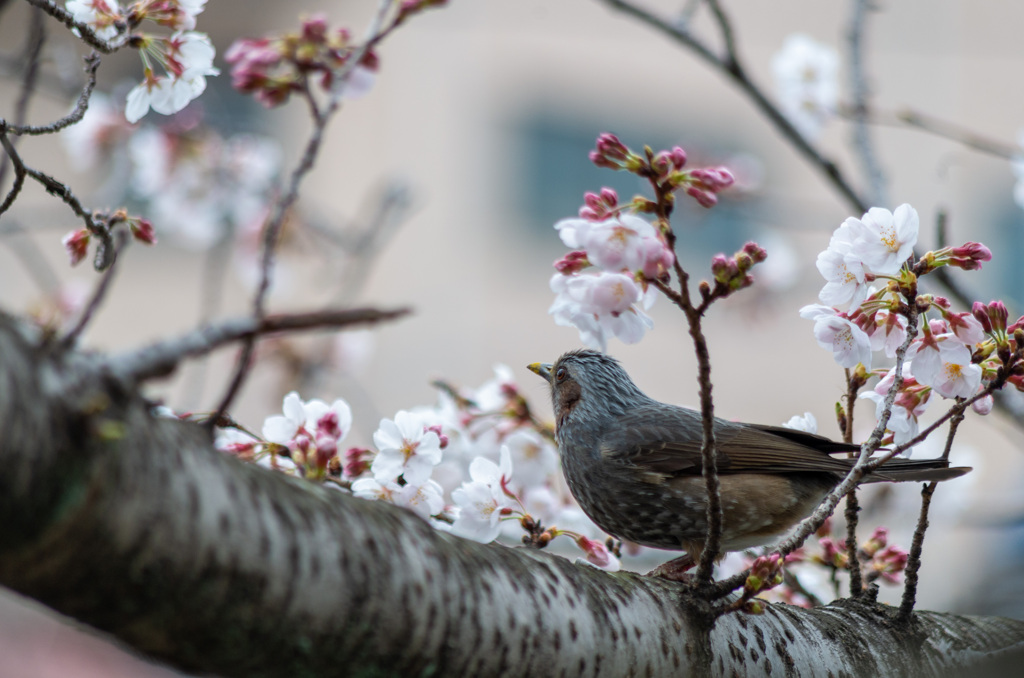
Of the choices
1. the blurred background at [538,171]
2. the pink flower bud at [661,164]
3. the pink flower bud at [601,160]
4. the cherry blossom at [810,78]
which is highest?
the blurred background at [538,171]

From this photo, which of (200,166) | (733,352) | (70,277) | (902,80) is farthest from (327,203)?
(902,80)

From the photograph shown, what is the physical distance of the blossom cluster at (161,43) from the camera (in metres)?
1.95

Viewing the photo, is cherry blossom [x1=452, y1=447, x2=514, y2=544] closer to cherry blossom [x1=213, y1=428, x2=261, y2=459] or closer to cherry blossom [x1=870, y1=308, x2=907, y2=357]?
cherry blossom [x1=213, y1=428, x2=261, y2=459]

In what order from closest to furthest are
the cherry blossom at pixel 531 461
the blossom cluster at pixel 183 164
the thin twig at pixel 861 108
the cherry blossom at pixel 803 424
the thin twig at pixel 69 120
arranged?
the thin twig at pixel 69 120 → the cherry blossom at pixel 803 424 → the cherry blossom at pixel 531 461 → the thin twig at pixel 861 108 → the blossom cluster at pixel 183 164

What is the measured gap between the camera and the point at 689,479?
2.66m

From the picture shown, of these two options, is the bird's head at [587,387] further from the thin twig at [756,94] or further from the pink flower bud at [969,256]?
the pink flower bud at [969,256]

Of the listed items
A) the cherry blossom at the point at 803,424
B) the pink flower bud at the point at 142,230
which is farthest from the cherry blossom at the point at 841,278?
the pink flower bud at the point at 142,230

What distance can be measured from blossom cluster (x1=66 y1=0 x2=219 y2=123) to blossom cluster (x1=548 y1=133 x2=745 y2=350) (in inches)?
35.0

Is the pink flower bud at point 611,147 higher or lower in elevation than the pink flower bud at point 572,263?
higher

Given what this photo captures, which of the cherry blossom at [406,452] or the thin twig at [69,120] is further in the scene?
the cherry blossom at [406,452]

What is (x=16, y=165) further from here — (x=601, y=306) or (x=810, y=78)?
(x=810, y=78)

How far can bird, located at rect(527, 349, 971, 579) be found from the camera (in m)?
2.61

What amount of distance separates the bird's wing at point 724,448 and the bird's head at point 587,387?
0.24 meters

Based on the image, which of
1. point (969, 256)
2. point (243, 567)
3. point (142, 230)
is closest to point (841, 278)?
point (969, 256)
